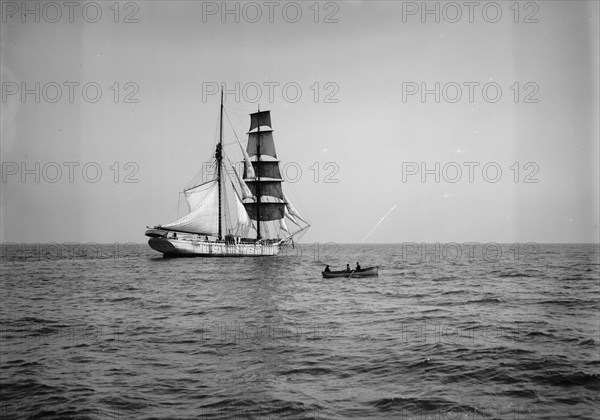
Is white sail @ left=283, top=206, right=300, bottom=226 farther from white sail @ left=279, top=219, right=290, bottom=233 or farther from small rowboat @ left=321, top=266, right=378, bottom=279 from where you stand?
small rowboat @ left=321, top=266, right=378, bottom=279

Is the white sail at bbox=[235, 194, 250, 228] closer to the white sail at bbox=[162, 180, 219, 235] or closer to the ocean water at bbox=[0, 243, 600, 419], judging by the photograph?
the white sail at bbox=[162, 180, 219, 235]

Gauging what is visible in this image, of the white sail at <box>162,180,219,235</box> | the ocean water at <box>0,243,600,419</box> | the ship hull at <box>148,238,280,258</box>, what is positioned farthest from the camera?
the white sail at <box>162,180,219,235</box>

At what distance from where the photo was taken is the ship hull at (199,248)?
244 ft

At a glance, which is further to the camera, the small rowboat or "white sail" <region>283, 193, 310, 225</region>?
"white sail" <region>283, 193, 310, 225</region>

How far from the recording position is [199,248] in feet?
253

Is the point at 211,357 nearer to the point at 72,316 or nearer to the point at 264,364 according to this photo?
the point at 264,364

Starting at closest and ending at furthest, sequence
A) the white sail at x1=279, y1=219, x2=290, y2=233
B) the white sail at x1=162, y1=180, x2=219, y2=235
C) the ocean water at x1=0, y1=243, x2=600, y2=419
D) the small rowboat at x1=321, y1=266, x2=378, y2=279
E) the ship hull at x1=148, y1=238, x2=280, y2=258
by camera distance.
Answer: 1. the ocean water at x1=0, y1=243, x2=600, y2=419
2. the small rowboat at x1=321, y1=266, x2=378, y2=279
3. the ship hull at x1=148, y1=238, x2=280, y2=258
4. the white sail at x1=162, y1=180, x2=219, y2=235
5. the white sail at x1=279, y1=219, x2=290, y2=233

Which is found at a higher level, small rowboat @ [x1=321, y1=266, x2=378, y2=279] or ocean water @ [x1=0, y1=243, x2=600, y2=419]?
ocean water @ [x1=0, y1=243, x2=600, y2=419]

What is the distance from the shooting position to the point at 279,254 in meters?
101

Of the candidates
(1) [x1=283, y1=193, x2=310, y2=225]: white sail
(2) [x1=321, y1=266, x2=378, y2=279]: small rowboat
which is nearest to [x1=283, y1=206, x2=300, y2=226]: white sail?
(1) [x1=283, y1=193, x2=310, y2=225]: white sail

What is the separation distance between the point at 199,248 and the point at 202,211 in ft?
20.1

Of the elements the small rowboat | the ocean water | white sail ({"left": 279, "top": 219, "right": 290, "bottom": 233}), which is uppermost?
white sail ({"left": 279, "top": 219, "right": 290, "bottom": 233})

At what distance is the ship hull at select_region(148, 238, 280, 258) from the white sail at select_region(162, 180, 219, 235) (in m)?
2.32

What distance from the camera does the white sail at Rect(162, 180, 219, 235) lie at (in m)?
75.6
